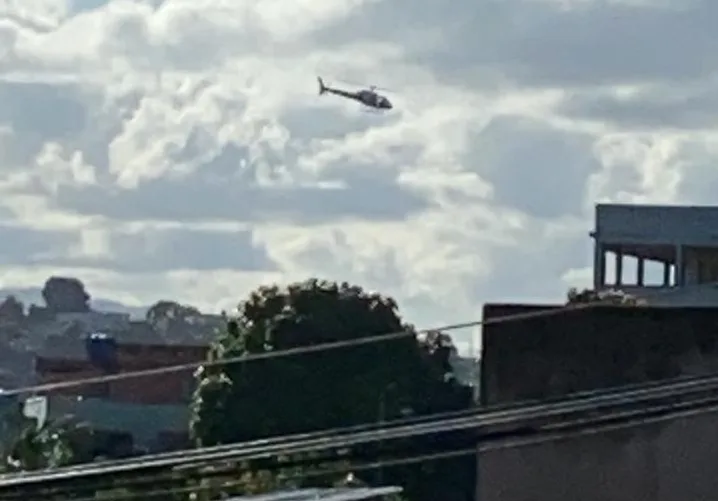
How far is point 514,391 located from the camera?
101 feet

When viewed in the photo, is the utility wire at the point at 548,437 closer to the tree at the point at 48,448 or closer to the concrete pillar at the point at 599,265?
the tree at the point at 48,448

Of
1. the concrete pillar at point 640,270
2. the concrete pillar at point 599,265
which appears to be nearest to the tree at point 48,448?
the concrete pillar at point 599,265

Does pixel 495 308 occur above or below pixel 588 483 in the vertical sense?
above

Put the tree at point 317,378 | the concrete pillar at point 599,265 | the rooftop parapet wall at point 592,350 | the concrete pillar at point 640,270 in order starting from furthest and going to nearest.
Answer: the concrete pillar at point 640,270
the concrete pillar at point 599,265
the tree at point 317,378
the rooftop parapet wall at point 592,350

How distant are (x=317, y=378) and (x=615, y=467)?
35.9 m

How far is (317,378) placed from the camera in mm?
65500

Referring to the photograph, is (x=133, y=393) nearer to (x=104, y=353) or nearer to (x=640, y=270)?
(x=104, y=353)

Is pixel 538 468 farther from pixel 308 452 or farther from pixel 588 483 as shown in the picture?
pixel 308 452

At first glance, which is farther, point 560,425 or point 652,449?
point 652,449

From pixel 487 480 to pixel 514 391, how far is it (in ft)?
3.55

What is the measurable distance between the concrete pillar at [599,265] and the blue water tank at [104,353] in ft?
142

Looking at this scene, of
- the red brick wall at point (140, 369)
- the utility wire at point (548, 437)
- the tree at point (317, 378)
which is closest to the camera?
the utility wire at point (548, 437)

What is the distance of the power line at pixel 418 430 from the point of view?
24.0 metres

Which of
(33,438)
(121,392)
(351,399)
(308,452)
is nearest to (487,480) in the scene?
(308,452)
